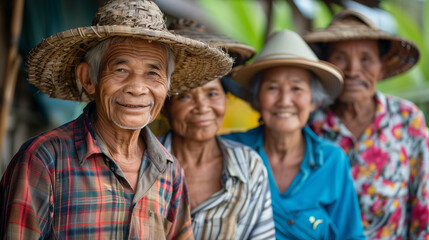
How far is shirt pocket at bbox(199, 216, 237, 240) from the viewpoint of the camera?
2.34 meters

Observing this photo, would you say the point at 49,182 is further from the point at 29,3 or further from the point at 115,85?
the point at 29,3

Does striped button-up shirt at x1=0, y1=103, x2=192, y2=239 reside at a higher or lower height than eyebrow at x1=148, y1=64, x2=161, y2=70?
lower

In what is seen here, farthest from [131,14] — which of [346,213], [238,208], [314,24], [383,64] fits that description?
[314,24]

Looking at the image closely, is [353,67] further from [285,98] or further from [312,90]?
[285,98]

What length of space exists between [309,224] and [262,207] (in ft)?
1.20

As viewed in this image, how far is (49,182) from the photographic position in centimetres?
162

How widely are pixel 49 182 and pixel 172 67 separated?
74 cm

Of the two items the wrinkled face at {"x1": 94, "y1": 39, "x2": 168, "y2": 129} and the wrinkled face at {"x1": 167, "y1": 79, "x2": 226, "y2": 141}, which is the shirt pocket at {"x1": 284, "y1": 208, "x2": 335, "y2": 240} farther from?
the wrinkled face at {"x1": 94, "y1": 39, "x2": 168, "y2": 129}

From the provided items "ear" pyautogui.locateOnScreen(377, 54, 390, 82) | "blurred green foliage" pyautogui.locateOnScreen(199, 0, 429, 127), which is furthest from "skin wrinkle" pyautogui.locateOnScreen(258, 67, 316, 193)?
"blurred green foliage" pyautogui.locateOnScreen(199, 0, 429, 127)

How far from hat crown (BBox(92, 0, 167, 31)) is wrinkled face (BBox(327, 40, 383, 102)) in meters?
1.90

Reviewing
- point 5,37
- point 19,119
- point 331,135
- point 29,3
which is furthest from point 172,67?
point 19,119

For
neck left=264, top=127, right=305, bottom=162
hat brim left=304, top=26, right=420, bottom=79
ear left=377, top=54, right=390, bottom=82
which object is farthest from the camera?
ear left=377, top=54, right=390, bottom=82

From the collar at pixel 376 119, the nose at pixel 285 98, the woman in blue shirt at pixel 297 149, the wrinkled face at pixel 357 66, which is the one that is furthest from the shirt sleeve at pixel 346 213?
the wrinkled face at pixel 357 66

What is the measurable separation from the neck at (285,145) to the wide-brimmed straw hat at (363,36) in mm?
798
